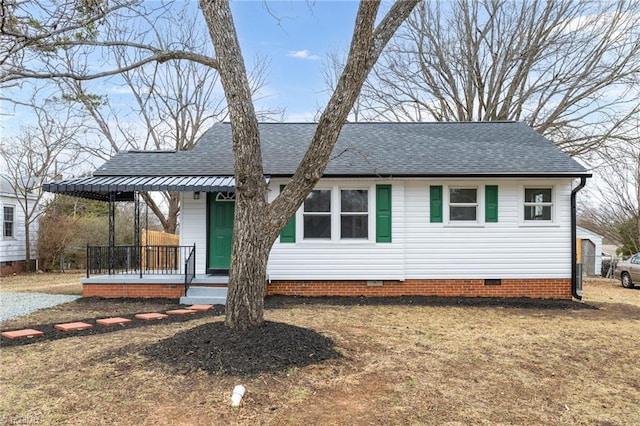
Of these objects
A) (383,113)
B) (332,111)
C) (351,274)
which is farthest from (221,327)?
(383,113)

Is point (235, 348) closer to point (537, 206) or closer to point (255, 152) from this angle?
point (255, 152)

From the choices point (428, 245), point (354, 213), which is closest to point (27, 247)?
point (354, 213)

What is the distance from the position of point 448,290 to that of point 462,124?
573 cm

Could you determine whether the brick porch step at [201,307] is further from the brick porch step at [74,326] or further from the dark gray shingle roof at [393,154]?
the dark gray shingle roof at [393,154]

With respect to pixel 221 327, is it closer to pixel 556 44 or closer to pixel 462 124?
pixel 462 124

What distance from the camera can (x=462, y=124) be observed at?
13.6 metres

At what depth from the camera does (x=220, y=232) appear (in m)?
10.4

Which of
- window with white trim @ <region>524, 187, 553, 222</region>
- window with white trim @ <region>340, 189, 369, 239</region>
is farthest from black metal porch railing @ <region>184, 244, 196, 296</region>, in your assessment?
window with white trim @ <region>524, 187, 553, 222</region>

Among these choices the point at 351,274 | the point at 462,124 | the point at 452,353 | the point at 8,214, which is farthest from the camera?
the point at 8,214

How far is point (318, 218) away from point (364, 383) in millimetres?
6146

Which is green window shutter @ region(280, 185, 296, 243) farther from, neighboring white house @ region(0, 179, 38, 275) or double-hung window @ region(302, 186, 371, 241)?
neighboring white house @ region(0, 179, 38, 275)

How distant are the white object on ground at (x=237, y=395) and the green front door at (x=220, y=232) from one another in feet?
21.8

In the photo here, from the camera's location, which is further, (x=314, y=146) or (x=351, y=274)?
(x=351, y=274)

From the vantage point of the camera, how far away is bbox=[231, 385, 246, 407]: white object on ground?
3732mm
